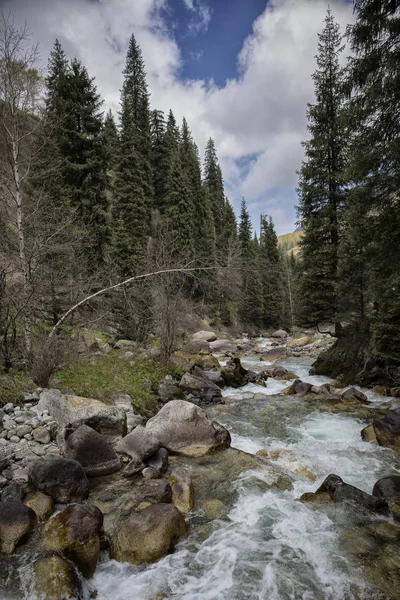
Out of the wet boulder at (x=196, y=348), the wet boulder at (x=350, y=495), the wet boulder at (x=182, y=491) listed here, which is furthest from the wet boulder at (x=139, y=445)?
the wet boulder at (x=196, y=348)

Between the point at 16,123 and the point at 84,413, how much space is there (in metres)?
8.17

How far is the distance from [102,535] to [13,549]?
3.07ft

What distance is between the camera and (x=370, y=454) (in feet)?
19.9

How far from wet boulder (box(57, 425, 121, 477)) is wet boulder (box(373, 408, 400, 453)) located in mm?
5332

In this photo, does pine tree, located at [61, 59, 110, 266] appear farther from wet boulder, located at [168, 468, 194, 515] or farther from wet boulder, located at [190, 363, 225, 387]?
wet boulder, located at [168, 468, 194, 515]

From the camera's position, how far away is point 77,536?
3.43 meters

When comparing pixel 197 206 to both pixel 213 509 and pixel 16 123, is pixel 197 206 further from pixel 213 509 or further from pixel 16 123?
pixel 213 509

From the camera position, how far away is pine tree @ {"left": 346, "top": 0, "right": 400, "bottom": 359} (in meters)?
7.13

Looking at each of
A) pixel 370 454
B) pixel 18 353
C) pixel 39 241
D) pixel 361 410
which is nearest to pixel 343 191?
pixel 361 410

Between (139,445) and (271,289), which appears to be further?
(271,289)

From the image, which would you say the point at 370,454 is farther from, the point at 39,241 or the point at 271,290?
the point at 271,290

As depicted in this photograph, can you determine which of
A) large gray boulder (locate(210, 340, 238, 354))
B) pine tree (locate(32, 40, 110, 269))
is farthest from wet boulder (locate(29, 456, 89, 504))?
large gray boulder (locate(210, 340, 238, 354))

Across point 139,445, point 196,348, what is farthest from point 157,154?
point 139,445

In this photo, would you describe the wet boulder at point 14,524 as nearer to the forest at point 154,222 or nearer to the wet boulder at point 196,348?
the forest at point 154,222
